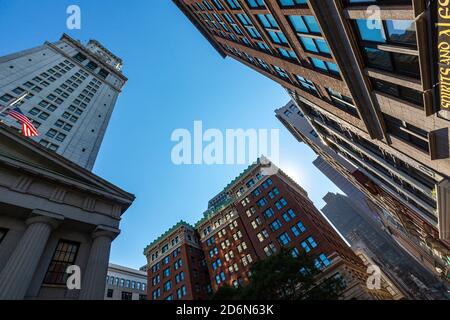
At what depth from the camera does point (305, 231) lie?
1774 inches

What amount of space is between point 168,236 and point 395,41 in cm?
6878

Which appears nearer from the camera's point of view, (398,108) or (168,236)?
(398,108)

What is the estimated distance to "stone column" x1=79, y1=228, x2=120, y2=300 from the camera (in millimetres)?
13668

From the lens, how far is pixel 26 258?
12773mm

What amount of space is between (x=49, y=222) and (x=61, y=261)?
2.76 m

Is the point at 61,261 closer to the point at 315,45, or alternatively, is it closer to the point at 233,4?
the point at 315,45

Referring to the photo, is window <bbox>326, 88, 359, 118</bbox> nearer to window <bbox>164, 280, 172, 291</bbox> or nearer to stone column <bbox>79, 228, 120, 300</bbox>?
stone column <bbox>79, 228, 120, 300</bbox>

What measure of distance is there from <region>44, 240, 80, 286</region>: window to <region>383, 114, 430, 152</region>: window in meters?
22.6

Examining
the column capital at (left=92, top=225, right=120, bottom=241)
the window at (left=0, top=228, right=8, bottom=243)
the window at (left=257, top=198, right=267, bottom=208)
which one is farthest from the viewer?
the window at (left=257, top=198, right=267, bottom=208)

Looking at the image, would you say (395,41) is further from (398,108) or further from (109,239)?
(109,239)

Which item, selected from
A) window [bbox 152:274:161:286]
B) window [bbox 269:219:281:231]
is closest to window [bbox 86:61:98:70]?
window [bbox 152:274:161:286]

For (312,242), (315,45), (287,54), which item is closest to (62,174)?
(315,45)
